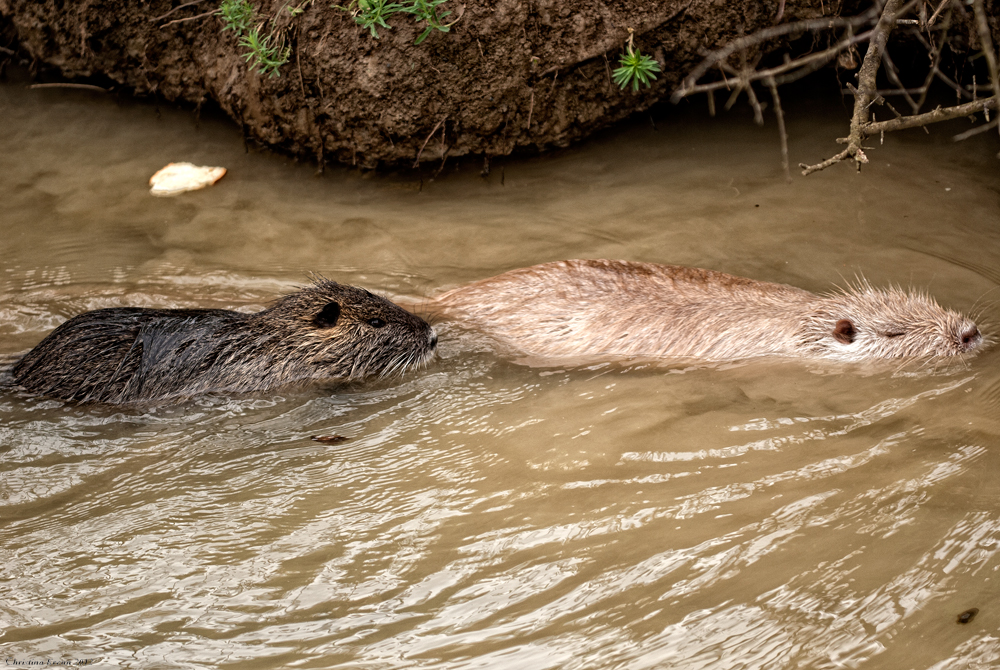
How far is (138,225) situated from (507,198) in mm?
2134

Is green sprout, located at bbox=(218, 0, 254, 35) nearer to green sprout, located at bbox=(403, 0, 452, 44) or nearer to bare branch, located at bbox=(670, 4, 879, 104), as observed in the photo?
green sprout, located at bbox=(403, 0, 452, 44)

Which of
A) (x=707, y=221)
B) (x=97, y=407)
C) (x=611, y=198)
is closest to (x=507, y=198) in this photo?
(x=611, y=198)

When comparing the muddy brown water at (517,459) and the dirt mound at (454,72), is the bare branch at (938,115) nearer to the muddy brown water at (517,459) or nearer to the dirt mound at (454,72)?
the muddy brown water at (517,459)

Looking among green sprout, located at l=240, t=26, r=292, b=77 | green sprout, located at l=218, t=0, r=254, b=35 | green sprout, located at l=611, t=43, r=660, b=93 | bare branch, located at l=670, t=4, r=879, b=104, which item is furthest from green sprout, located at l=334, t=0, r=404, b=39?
bare branch, located at l=670, t=4, r=879, b=104

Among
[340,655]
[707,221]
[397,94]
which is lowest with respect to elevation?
[340,655]

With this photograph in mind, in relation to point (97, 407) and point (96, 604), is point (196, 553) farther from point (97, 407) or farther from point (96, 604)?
point (97, 407)

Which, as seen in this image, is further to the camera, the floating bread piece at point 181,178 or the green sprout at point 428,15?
the floating bread piece at point 181,178

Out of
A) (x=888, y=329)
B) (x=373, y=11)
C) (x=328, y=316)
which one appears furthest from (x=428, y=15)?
(x=888, y=329)

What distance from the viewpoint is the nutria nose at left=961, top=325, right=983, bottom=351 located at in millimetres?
3660

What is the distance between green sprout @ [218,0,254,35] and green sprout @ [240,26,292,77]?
6cm

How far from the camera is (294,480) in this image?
3.06 meters

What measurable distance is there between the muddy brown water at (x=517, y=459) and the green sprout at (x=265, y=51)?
72 centimetres

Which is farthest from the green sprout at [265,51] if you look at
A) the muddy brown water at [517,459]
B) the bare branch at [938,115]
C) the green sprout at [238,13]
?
the bare branch at [938,115]

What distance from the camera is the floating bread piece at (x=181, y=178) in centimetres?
536
